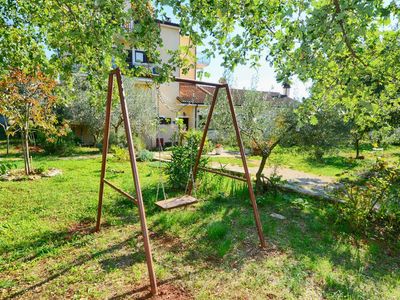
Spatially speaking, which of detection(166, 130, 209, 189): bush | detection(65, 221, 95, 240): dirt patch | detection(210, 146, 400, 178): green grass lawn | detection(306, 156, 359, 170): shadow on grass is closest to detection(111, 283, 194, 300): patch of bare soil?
detection(65, 221, 95, 240): dirt patch

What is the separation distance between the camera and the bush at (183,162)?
652cm

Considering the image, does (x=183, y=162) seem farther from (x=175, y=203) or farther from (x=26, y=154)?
(x=26, y=154)

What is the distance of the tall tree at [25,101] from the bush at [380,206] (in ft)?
27.3

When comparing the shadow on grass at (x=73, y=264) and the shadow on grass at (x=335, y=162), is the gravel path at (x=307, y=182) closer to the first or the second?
the shadow on grass at (x=335, y=162)

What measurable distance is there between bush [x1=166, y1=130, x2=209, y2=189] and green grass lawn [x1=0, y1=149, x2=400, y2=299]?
35.4 inches

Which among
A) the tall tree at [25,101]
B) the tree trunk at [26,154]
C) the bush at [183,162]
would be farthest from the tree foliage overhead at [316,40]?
the tree trunk at [26,154]

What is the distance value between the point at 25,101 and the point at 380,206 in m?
9.29

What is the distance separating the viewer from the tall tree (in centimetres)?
764

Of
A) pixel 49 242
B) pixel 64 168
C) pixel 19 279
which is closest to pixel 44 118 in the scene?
pixel 64 168

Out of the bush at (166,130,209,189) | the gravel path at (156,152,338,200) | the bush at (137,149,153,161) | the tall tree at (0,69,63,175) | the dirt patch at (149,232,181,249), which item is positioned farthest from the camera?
the bush at (137,149,153,161)

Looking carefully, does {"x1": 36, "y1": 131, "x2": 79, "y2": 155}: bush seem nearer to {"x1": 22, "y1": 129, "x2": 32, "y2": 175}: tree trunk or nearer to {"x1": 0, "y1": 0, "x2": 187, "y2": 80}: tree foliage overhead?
{"x1": 22, "y1": 129, "x2": 32, "y2": 175}: tree trunk

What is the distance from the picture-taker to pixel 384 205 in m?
4.28

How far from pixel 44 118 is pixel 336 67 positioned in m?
8.96

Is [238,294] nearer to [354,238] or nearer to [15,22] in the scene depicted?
[354,238]
